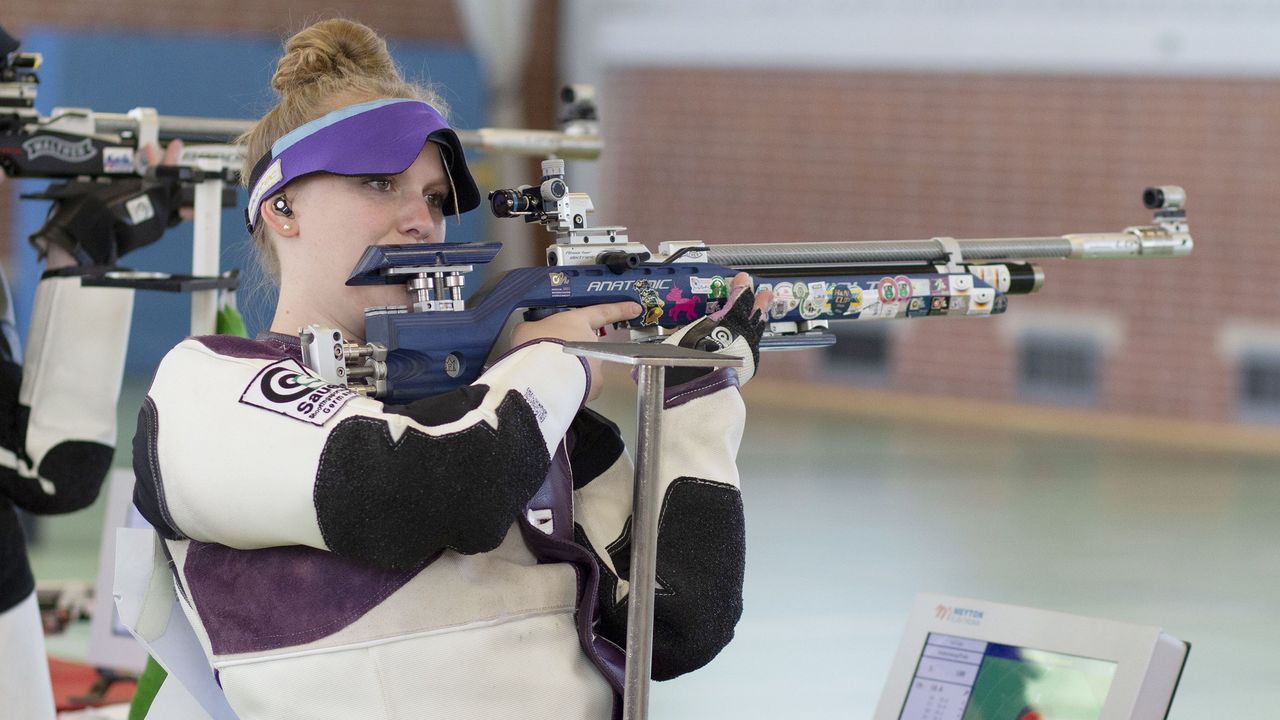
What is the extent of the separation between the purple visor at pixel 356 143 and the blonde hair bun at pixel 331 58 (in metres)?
0.11

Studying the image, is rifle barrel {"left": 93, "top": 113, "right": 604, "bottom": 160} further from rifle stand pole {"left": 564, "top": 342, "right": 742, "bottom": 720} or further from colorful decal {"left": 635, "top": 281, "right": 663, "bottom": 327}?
rifle stand pole {"left": 564, "top": 342, "right": 742, "bottom": 720}

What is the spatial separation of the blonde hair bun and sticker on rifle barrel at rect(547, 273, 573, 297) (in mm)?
300

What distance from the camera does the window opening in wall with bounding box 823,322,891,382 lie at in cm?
812

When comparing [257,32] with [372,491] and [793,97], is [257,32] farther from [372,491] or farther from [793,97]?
[372,491]

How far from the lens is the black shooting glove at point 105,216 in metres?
2.84

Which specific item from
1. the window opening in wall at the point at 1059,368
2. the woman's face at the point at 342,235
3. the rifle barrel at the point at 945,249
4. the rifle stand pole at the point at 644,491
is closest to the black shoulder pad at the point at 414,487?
the rifle stand pole at the point at 644,491

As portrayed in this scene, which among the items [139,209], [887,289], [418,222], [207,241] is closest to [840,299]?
[887,289]

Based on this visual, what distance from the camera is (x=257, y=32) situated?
8844mm

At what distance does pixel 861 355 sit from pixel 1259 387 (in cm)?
212

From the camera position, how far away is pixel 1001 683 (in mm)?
2088

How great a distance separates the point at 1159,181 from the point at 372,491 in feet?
21.1

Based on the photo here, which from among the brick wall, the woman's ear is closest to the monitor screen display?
the woman's ear

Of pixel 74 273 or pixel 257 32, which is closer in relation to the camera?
pixel 74 273

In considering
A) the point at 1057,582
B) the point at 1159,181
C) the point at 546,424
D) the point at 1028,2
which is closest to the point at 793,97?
the point at 1028,2
